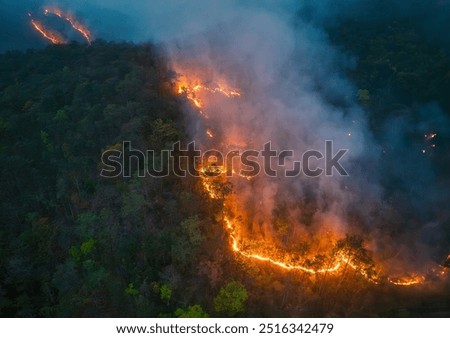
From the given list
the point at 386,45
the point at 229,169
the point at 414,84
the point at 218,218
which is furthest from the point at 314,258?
the point at 386,45

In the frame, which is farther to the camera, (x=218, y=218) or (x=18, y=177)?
(x=18, y=177)

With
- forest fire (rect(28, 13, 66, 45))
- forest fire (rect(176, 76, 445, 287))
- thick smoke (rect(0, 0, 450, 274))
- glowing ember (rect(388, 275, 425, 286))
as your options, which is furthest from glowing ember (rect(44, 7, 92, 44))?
glowing ember (rect(388, 275, 425, 286))

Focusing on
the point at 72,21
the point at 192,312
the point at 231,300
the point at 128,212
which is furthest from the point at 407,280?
the point at 72,21

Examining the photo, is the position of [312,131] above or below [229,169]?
above

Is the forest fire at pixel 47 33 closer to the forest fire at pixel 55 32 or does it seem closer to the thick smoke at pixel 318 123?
the forest fire at pixel 55 32

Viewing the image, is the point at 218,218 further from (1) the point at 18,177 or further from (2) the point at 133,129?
(1) the point at 18,177

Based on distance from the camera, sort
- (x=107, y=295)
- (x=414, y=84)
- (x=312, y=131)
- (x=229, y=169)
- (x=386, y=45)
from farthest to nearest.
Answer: (x=386, y=45), (x=414, y=84), (x=312, y=131), (x=229, y=169), (x=107, y=295)

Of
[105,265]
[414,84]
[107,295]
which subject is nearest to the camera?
[107,295]

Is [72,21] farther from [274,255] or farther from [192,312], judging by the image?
[192,312]
